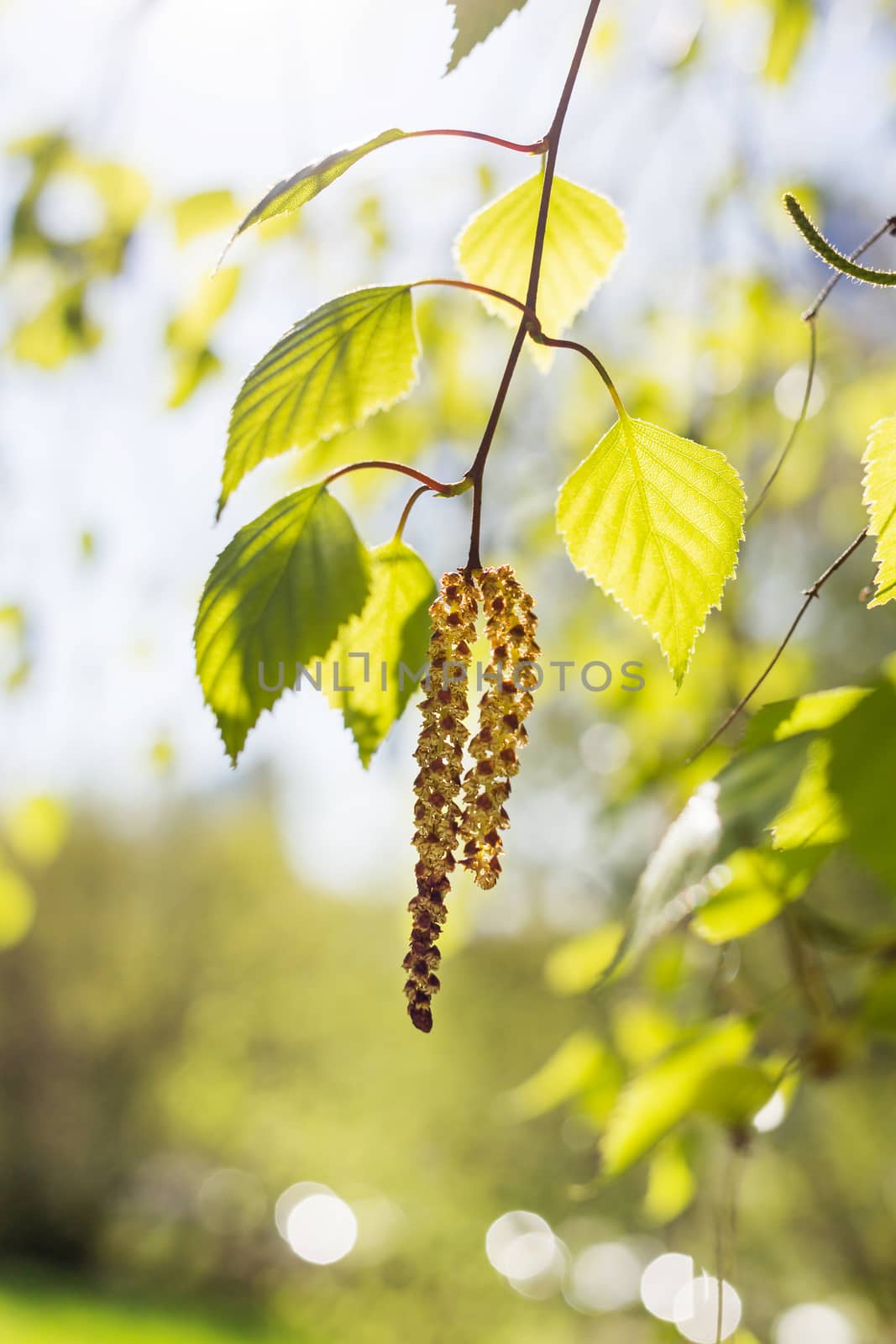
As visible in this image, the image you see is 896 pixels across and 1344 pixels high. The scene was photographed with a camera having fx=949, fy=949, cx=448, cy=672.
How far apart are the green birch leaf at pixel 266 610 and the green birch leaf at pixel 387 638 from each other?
4cm

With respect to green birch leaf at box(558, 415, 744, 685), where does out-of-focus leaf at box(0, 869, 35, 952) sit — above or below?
above

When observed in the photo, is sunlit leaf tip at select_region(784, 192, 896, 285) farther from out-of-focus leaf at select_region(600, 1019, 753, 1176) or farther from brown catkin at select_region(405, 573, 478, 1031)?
out-of-focus leaf at select_region(600, 1019, 753, 1176)

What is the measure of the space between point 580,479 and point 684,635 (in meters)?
0.09

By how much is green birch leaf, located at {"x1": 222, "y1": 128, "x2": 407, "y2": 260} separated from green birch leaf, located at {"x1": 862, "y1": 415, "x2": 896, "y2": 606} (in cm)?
26

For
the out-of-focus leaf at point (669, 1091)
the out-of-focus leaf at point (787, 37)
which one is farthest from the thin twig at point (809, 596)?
the out-of-focus leaf at point (787, 37)

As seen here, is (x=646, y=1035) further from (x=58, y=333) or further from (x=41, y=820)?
(x=58, y=333)

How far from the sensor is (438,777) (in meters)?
0.40

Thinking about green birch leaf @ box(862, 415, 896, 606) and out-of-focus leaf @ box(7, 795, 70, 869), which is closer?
green birch leaf @ box(862, 415, 896, 606)

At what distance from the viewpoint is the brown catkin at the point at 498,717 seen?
39 cm

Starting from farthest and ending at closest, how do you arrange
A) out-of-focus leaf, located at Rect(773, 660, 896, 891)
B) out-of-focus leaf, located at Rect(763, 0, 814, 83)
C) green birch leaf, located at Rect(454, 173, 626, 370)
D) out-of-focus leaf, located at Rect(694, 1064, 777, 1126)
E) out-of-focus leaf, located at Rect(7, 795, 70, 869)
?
1. out-of-focus leaf, located at Rect(7, 795, 70, 869)
2. out-of-focus leaf, located at Rect(763, 0, 814, 83)
3. out-of-focus leaf, located at Rect(694, 1064, 777, 1126)
4. green birch leaf, located at Rect(454, 173, 626, 370)
5. out-of-focus leaf, located at Rect(773, 660, 896, 891)

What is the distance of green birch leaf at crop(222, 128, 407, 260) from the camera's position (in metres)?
0.39

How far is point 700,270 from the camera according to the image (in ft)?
5.05

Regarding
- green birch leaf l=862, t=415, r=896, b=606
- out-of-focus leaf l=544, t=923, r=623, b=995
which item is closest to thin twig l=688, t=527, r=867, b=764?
green birch leaf l=862, t=415, r=896, b=606

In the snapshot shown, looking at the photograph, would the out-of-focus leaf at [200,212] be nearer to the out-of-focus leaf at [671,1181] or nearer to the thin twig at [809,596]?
the thin twig at [809,596]
